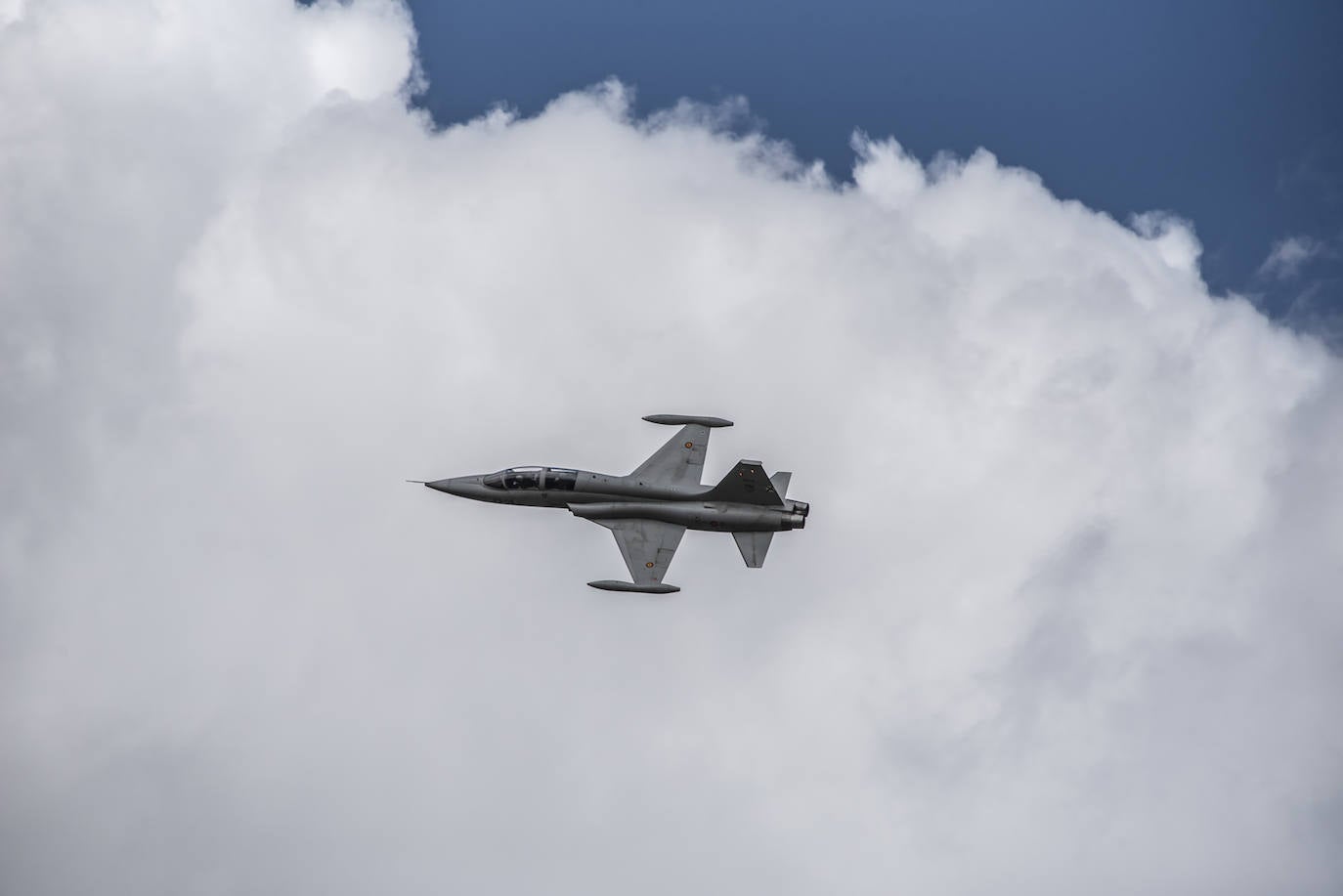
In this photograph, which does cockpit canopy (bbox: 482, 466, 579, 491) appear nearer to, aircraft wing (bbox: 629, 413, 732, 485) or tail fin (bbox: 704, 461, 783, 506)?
aircraft wing (bbox: 629, 413, 732, 485)

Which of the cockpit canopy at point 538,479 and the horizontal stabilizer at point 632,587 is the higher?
the cockpit canopy at point 538,479

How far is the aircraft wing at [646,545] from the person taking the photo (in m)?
64.7

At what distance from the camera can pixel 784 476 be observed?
64.9 metres

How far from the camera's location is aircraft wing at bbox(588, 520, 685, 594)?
212ft

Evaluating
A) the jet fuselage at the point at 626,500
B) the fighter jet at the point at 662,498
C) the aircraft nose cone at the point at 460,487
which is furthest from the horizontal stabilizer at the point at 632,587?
the aircraft nose cone at the point at 460,487

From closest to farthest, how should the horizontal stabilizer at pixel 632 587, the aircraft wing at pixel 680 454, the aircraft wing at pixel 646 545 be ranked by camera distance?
1. the horizontal stabilizer at pixel 632 587
2. the aircraft wing at pixel 646 545
3. the aircraft wing at pixel 680 454

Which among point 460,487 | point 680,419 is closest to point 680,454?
point 680,419

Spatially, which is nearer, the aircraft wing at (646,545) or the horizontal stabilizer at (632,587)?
the horizontal stabilizer at (632,587)

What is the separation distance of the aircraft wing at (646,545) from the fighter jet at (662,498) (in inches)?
1.8

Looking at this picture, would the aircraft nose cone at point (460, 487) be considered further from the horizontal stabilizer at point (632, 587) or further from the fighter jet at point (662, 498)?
the horizontal stabilizer at point (632, 587)

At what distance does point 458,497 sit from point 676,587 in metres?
12.4

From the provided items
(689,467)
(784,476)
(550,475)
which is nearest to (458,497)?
(550,475)

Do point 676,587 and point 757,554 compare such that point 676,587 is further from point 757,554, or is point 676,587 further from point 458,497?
point 458,497

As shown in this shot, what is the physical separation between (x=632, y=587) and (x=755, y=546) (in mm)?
6150
